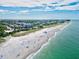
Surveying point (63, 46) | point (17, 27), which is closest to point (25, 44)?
point (17, 27)

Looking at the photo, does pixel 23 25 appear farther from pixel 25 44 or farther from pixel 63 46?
pixel 63 46

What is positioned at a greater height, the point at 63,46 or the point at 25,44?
the point at 25,44

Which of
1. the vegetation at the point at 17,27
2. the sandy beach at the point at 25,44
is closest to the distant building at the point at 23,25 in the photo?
the vegetation at the point at 17,27

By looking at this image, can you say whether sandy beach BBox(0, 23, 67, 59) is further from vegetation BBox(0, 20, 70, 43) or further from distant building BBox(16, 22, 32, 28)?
distant building BBox(16, 22, 32, 28)

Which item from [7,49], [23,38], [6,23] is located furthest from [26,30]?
[7,49]

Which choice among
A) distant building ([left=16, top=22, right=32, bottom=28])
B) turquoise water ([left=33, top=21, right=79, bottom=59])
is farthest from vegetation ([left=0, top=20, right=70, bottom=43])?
turquoise water ([left=33, top=21, right=79, bottom=59])

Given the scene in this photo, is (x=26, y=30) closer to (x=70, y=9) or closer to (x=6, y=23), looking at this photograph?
(x=6, y=23)
